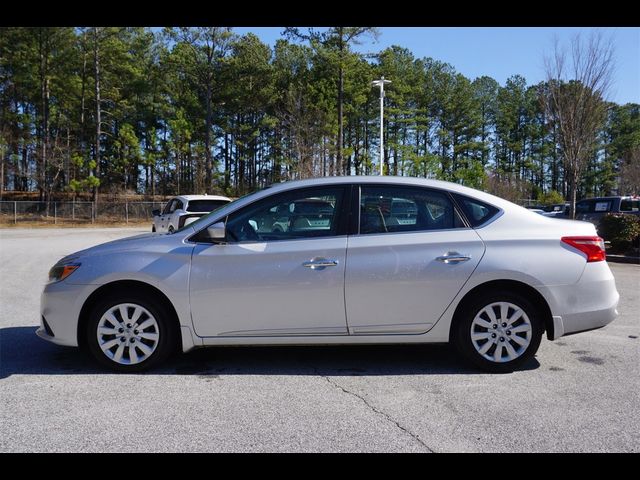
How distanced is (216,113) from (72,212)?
1915 cm

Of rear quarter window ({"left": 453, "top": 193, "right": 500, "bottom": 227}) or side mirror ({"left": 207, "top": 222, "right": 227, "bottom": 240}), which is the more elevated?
rear quarter window ({"left": 453, "top": 193, "right": 500, "bottom": 227})

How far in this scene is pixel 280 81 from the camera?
2037 inches

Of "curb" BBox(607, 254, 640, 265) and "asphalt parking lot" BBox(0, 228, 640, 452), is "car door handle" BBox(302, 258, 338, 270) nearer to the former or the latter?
"asphalt parking lot" BBox(0, 228, 640, 452)

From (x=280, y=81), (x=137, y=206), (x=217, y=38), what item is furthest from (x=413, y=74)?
(x=137, y=206)

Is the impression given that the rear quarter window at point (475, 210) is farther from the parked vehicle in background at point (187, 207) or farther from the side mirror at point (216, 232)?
the parked vehicle in background at point (187, 207)

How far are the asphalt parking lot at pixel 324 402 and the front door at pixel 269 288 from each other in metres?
0.45

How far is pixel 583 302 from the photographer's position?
4680mm

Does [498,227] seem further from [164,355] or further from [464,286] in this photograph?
[164,355]

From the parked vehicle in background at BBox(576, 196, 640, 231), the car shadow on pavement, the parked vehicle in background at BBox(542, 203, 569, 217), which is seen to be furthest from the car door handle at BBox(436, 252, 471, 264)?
the parked vehicle in background at BBox(542, 203, 569, 217)

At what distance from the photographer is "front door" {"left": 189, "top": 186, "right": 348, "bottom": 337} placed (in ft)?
14.9

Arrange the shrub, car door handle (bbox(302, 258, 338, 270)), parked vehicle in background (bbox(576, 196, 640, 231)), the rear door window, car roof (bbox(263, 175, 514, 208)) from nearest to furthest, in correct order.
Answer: car door handle (bbox(302, 258, 338, 270))
the rear door window
car roof (bbox(263, 175, 514, 208))
the shrub
parked vehicle in background (bbox(576, 196, 640, 231))

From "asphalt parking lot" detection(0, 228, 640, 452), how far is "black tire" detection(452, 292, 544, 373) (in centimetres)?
14

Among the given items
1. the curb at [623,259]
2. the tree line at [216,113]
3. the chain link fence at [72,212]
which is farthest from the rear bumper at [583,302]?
the chain link fence at [72,212]

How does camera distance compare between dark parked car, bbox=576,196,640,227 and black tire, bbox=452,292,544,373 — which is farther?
dark parked car, bbox=576,196,640,227
